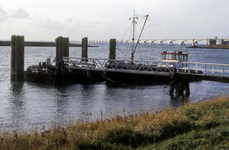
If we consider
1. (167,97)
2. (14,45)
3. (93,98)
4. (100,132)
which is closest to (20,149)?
(100,132)

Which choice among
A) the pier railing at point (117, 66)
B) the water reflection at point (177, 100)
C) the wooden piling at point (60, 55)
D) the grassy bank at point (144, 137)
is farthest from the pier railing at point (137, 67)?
the grassy bank at point (144, 137)

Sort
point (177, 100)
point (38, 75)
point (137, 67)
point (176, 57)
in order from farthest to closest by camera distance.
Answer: point (176, 57)
point (137, 67)
point (38, 75)
point (177, 100)

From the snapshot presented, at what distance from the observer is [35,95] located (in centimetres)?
2525

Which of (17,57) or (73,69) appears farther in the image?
(73,69)

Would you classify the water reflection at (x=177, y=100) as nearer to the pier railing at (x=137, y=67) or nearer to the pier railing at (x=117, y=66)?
the pier railing at (x=137, y=67)

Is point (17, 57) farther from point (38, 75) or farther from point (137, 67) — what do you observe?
point (137, 67)

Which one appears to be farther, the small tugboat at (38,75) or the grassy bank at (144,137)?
the small tugboat at (38,75)

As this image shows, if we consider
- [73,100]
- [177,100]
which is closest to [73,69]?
[73,100]

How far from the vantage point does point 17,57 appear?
29703mm

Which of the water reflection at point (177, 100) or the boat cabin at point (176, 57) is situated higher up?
the boat cabin at point (176, 57)

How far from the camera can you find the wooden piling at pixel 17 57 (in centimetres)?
2967

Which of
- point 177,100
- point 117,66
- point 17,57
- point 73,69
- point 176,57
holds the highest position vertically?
point 176,57

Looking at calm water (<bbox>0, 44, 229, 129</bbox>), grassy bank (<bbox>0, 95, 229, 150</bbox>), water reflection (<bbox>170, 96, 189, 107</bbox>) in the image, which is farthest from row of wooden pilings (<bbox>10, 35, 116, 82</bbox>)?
grassy bank (<bbox>0, 95, 229, 150</bbox>)

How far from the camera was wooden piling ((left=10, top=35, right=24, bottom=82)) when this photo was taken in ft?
97.3
